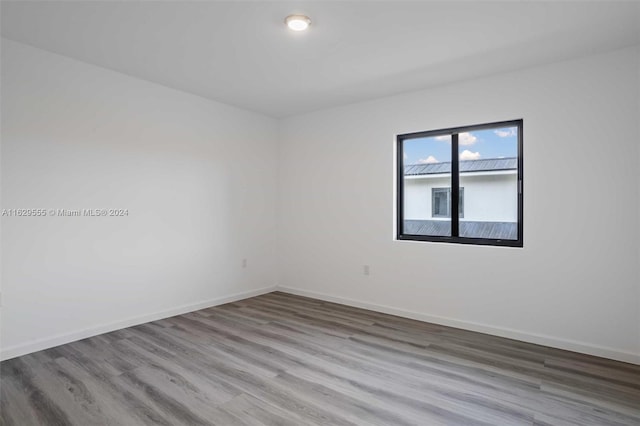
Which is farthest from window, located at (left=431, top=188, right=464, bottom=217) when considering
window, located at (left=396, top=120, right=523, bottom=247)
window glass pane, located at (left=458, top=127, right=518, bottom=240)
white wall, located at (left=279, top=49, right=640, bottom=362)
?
white wall, located at (left=279, top=49, right=640, bottom=362)

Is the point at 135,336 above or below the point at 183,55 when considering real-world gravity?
below

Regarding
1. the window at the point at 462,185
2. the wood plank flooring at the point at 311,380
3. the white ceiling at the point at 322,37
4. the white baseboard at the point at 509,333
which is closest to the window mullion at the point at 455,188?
the window at the point at 462,185

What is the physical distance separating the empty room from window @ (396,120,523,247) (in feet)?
0.07

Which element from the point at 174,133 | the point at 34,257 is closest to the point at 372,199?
the point at 174,133

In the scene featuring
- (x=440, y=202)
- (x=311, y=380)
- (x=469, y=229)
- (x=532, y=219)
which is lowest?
(x=311, y=380)

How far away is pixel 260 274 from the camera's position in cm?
514

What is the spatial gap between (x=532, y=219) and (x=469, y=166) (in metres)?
0.83

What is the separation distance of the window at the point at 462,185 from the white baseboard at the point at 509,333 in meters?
0.82

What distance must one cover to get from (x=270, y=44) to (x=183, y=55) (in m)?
0.81

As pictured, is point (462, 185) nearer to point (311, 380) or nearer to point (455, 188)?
point (455, 188)

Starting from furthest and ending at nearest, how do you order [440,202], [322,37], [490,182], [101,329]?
[440,202], [490,182], [101,329], [322,37]

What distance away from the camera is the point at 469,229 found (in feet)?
12.5

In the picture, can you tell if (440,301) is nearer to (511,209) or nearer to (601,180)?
(511,209)

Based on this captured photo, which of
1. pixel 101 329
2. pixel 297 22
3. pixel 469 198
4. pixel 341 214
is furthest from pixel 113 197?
pixel 469 198
